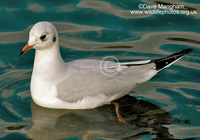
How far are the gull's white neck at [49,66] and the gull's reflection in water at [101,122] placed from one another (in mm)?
601

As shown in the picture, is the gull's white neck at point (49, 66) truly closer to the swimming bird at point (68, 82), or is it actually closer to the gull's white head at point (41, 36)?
the swimming bird at point (68, 82)

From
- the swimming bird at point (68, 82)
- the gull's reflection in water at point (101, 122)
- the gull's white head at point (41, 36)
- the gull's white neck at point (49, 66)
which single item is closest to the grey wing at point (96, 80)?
the swimming bird at point (68, 82)

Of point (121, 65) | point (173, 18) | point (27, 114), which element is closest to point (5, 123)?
point (27, 114)

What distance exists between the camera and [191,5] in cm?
1104

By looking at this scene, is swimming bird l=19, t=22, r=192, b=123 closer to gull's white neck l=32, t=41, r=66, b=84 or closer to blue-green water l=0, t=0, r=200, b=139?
gull's white neck l=32, t=41, r=66, b=84

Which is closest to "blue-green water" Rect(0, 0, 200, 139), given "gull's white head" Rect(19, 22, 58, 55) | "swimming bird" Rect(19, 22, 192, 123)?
"swimming bird" Rect(19, 22, 192, 123)

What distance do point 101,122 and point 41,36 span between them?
176 centimetres

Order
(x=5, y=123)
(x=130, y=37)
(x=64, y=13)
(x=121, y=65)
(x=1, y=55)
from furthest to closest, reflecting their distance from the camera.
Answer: (x=64, y=13) < (x=130, y=37) < (x=1, y=55) < (x=121, y=65) < (x=5, y=123)

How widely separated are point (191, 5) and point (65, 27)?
131 inches

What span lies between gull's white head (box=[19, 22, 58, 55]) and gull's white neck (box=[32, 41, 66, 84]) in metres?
0.20

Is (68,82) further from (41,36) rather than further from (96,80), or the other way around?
(41,36)

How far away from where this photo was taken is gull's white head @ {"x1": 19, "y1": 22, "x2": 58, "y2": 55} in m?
6.88

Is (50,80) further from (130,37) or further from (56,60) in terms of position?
(130,37)

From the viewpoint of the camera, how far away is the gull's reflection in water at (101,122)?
270 inches
